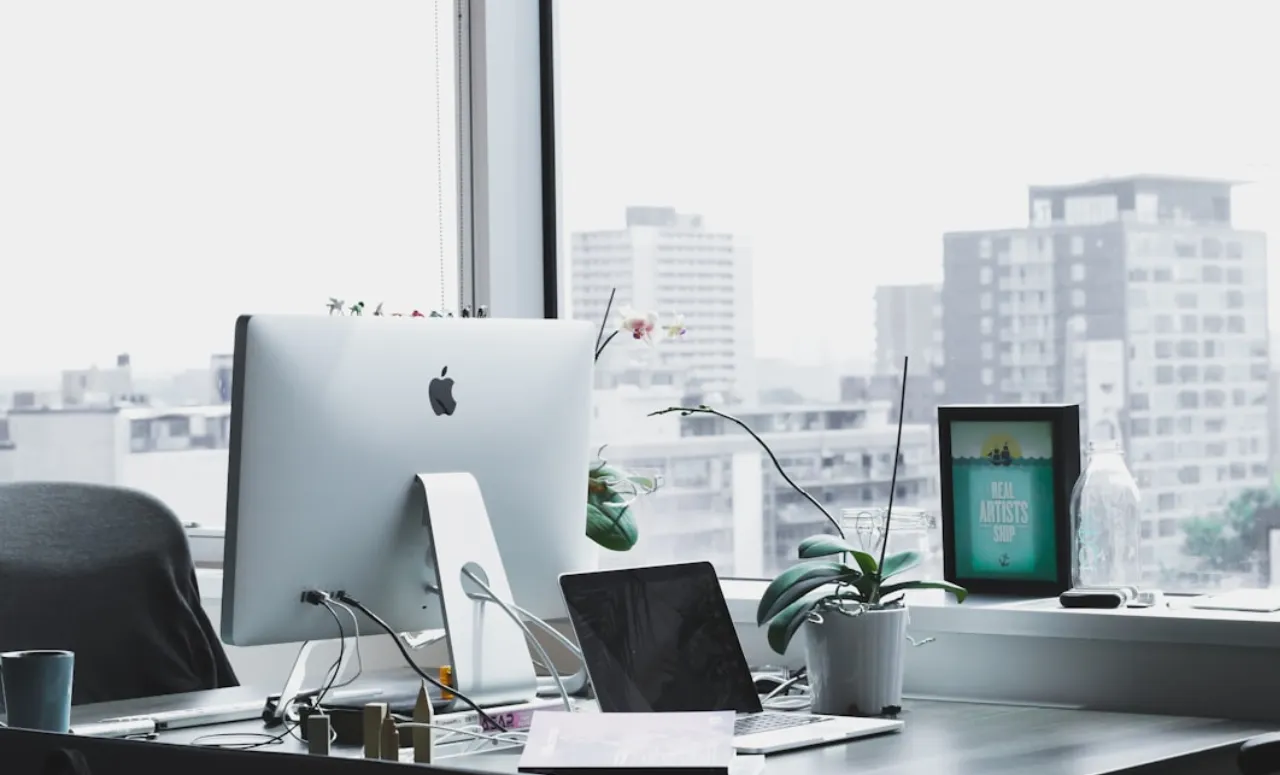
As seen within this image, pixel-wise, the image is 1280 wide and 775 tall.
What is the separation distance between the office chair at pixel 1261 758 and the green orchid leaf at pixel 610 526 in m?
1.16

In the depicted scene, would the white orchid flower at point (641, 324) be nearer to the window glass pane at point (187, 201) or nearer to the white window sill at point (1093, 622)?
→ the white window sill at point (1093, 622)

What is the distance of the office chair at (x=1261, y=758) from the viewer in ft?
5.46

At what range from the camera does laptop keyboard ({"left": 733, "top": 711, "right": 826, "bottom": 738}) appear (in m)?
2.00

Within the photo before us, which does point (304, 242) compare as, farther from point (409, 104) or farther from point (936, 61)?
point (936, 61)

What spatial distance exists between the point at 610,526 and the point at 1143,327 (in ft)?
2.93

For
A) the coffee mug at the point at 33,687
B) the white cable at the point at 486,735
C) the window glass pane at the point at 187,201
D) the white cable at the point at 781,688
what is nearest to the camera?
the coffee mug at the point at 33,687

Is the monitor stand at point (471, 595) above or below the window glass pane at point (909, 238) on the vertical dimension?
below

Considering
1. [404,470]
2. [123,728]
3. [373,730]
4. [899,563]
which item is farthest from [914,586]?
[123,728]

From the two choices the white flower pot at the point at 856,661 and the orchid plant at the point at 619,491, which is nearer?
the white flower pot at the point at 856,661

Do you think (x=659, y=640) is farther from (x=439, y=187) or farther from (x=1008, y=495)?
(x=439, y=187)

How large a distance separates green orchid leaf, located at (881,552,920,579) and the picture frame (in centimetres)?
33

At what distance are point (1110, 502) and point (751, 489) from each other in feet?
2.59

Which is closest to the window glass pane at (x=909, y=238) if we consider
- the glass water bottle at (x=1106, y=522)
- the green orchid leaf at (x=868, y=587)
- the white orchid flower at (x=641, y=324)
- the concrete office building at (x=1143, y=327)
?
the concrete office building at (x=1143, y=327)

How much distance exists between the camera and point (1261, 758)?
5.46ft
